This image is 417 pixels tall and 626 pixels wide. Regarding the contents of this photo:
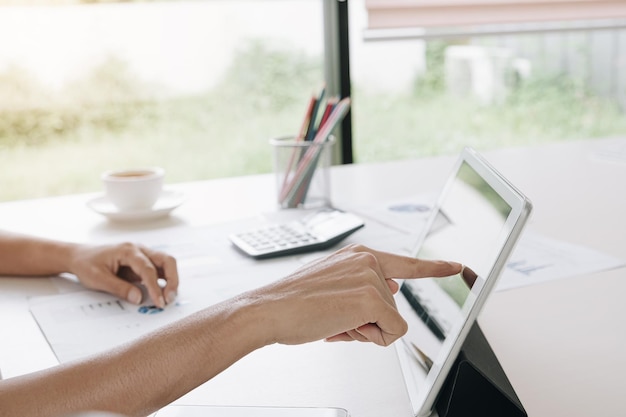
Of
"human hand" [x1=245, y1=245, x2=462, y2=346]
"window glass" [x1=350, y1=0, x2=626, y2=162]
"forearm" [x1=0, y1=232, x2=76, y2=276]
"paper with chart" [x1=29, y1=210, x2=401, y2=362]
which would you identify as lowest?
"window glass" [x1=350, y1=0, x2=626, y2=162]

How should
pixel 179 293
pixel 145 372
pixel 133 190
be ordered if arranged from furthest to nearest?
1. pixel 133 190
2. pixel 179 293
3. pixel 145 372

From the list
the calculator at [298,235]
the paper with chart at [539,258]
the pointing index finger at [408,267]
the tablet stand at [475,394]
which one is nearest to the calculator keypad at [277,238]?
the calculator at [298,235]

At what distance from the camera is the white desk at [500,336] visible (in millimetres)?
808

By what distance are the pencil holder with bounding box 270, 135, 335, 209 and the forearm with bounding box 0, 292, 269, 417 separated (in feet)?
2.30

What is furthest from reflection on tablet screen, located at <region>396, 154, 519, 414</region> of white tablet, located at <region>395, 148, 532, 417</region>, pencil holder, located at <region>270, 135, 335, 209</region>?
pencil holder, located at <region>270, 135, 335, 209</region>

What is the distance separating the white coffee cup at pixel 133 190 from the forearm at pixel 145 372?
2.31 ft

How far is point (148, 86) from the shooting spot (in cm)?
416

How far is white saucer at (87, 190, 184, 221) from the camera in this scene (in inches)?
56.0

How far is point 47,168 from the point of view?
4.33m

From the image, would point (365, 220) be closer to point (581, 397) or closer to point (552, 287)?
point (552, 287)

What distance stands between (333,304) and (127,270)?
1.53ft

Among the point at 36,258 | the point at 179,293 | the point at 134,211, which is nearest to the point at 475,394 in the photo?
the point at 179,293

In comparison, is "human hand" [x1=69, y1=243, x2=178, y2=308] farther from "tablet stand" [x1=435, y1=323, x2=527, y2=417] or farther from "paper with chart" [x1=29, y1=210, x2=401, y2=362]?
"tablet stand" [x1=435, y1=323, x2=527, y2=417]

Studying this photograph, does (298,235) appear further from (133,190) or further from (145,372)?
(145,372)
